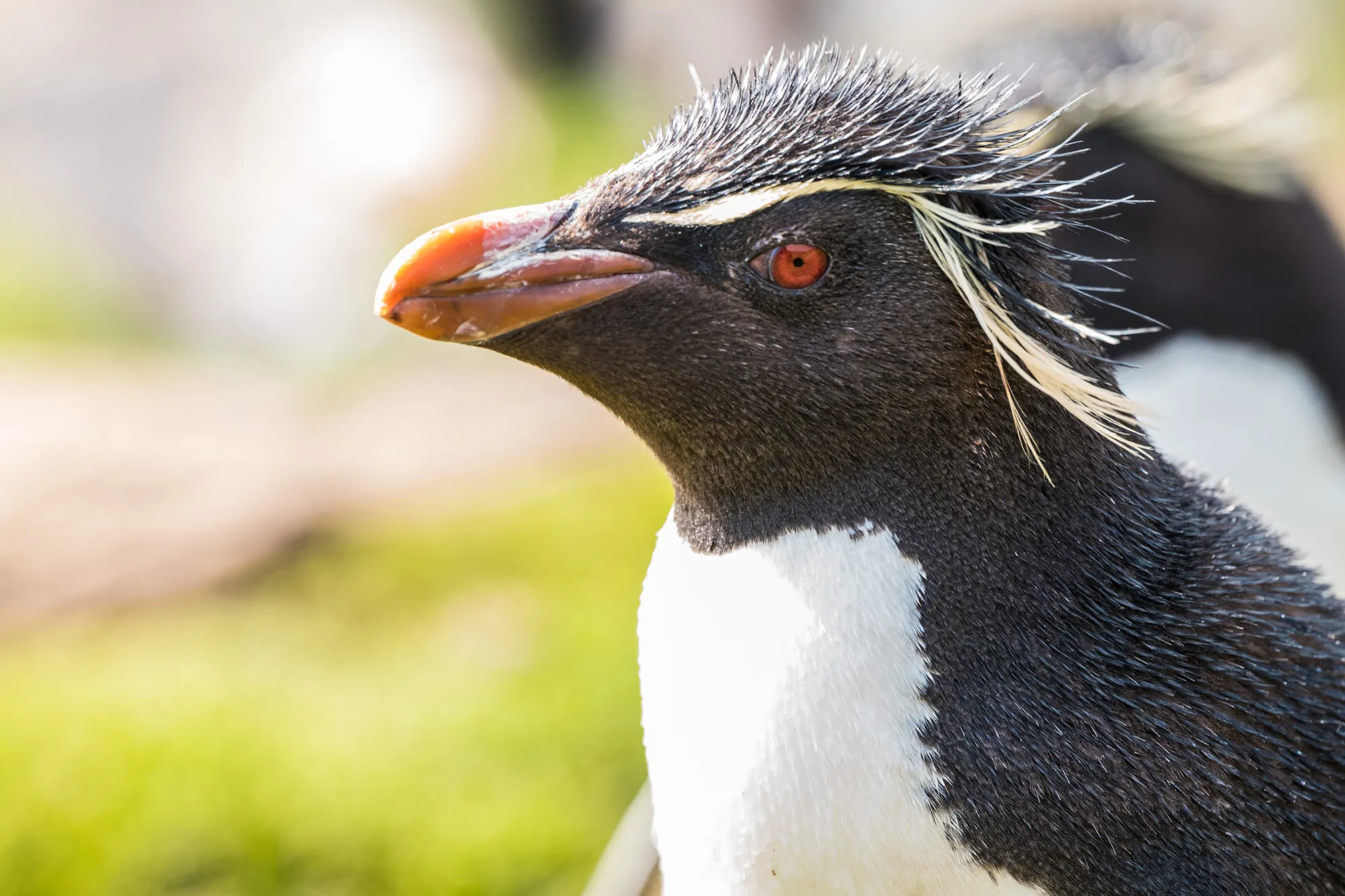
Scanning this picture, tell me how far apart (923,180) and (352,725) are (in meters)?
2.08

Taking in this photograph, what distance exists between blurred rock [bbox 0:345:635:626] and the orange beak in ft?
8.85

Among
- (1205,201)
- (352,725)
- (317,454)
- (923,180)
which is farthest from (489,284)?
(317,454)

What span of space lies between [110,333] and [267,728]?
14.2 feet

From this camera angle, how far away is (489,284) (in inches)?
46.4

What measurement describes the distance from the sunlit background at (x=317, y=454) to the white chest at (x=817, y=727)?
0.93 metres

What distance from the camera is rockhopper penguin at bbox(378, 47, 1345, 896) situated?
3.88 ft

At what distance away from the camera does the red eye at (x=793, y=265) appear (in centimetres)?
118

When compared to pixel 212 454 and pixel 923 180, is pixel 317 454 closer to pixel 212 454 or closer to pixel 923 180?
pixel 212 454

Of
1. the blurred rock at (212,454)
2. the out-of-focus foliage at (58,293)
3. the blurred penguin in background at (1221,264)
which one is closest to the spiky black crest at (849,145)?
the blurred penguin in background at (1221,264)

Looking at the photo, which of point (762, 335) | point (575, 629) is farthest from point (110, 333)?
point (762, 335)

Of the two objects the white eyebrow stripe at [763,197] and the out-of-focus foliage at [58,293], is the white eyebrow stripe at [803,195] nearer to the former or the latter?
the white eyebrow stripe at [763,197]

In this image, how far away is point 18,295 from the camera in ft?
21.4

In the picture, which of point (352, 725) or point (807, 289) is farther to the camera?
point (352, 725)

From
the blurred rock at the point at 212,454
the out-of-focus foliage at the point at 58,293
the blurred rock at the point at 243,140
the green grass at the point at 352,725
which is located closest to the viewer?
the green grass at the point at 352,725
